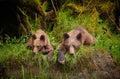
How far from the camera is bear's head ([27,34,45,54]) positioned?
7965 millimetres

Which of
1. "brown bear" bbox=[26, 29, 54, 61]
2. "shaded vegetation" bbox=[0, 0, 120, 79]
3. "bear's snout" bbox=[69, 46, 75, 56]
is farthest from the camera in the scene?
"brown bear" bbox=[26, 29, 54, 61]

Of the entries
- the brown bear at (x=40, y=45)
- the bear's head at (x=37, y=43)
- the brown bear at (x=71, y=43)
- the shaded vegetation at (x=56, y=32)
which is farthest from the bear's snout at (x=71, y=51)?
the bear's head at (x=37, y=43)

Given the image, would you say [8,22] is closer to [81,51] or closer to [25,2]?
[25,2]

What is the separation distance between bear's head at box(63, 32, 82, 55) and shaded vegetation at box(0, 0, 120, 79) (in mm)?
136

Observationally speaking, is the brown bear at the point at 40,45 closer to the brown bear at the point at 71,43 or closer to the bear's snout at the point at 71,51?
the brown bear at the point at 71,43

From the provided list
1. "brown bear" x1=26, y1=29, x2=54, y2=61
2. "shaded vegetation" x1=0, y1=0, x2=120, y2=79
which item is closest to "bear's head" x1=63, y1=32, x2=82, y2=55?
"shaded vegetation" x1=0, y1=0, x2=120, y2=79

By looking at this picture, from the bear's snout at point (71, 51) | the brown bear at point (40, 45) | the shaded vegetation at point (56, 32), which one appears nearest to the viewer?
the bear's snout at point (71, 51)

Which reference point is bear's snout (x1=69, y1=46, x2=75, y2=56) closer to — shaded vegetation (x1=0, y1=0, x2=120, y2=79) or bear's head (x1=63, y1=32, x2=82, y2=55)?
bear's head (x1=63, y1=32, x2=82, y2=55)

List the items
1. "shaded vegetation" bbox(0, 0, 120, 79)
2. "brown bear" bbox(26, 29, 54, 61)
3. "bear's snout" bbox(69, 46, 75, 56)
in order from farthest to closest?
"brown bear" bbox(26, 29, 54, 61), "shaded vegetation" bbox(0, 0, 120, 79), "bear's snout" bbox(69, 46, 75, 56)

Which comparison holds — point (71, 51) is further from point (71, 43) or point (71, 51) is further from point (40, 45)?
point (40, 45)

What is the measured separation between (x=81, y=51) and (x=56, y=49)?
561mm

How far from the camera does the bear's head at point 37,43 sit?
314 inches

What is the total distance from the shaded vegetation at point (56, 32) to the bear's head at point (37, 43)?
0.48 feet

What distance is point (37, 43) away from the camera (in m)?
8.02
